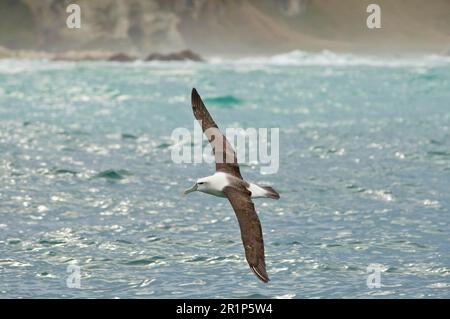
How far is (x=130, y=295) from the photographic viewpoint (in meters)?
11.9

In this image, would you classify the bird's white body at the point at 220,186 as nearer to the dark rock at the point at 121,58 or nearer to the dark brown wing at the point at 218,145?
the dark brown wing at the point at 218,145

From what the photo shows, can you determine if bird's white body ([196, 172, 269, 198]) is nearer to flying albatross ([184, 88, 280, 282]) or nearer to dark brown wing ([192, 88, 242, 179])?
flying albatross ([184, 88, 280, 282])

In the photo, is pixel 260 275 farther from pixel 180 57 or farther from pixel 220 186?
pixel 180 57

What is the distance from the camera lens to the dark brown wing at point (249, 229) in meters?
9.44

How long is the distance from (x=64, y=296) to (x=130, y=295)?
824 mm

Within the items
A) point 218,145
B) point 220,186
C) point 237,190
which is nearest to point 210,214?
point 218,145

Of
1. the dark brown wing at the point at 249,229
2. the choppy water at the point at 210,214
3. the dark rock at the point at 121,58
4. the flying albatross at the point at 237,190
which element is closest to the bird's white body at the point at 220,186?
the flying albatross at the point at 237,190

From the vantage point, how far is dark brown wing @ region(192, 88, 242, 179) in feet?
40.8

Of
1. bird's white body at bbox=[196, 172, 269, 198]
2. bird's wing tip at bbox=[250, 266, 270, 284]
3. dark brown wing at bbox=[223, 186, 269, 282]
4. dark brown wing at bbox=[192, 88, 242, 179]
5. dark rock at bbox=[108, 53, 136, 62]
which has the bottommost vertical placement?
bird's wing tip at bbox=[250, 266, 270, 284]

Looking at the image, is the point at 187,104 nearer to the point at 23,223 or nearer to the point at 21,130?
the point at 21,130

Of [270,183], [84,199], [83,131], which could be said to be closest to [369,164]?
[270,183]

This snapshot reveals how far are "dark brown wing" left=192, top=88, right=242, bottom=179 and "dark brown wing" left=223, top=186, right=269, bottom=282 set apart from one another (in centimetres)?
102

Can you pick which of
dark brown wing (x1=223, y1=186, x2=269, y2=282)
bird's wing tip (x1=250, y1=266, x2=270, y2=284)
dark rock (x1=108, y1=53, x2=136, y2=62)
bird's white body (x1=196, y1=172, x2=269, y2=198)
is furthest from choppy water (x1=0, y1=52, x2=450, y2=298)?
dark rock (x1=108, y1=53, x2=136, y2=62)

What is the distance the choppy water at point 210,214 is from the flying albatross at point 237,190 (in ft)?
4.51
